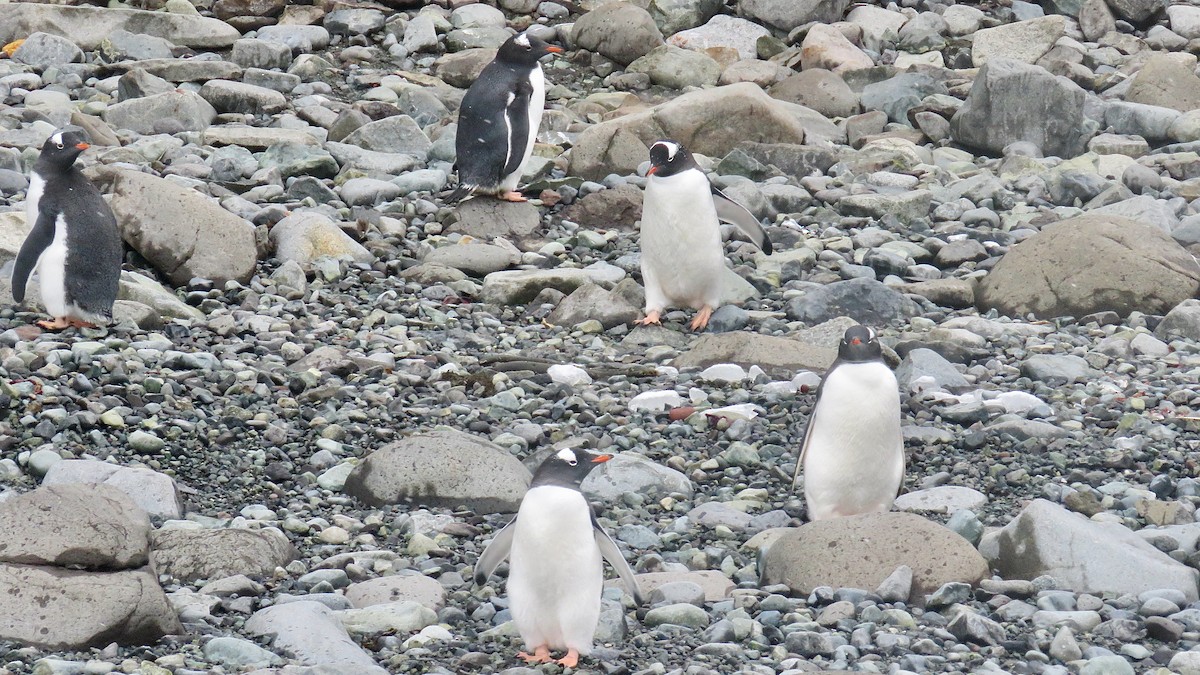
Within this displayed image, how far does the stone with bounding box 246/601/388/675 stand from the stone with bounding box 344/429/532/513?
1.08 m

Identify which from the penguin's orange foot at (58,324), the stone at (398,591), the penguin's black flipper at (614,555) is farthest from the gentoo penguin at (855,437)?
the penguin's orange foot at (58,324)

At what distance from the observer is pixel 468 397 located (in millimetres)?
6605

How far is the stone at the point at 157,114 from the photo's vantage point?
1093 centimetres

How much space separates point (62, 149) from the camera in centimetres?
715

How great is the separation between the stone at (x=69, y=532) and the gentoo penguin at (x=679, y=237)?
12.8ft

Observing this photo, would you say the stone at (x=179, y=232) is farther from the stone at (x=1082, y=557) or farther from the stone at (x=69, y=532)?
the stone at (x=1082, y=557)

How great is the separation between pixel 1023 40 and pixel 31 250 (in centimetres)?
964

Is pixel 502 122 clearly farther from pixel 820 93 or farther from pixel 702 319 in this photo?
pixel 820 93

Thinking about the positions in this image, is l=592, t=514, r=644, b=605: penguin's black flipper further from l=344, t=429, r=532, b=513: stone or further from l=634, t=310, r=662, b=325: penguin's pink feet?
l=634, t=310, r=662, b=325: penguin's pink feet

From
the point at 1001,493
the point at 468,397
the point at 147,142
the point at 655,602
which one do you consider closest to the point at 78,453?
the point at 468,397

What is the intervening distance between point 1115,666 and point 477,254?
202 inches

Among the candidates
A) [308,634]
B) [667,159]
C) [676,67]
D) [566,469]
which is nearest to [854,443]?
[566,469]

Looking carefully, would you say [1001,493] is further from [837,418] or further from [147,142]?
[147,142]

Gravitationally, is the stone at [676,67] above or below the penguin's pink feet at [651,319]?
below
